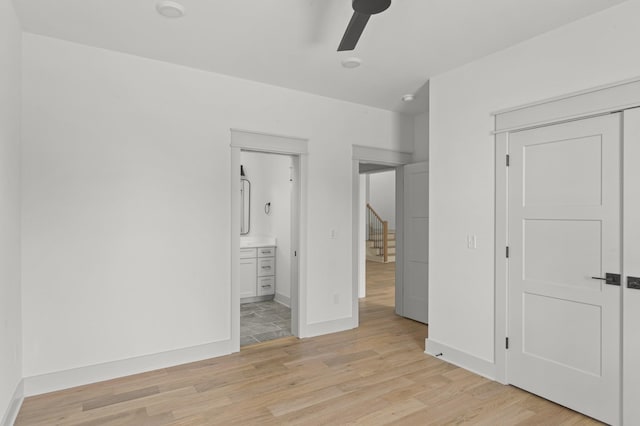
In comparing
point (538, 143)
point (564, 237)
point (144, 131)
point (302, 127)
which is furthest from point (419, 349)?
point (144, 131)

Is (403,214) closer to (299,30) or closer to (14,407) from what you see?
(299,30)

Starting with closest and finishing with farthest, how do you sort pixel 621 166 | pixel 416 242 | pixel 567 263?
pixel 621 166 → pixel 567 263 → pixel 416 242

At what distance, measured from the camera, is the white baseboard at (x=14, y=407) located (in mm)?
2359

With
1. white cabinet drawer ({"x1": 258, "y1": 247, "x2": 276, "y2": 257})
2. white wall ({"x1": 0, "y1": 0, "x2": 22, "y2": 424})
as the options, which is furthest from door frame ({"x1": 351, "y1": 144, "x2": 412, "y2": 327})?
white wall ({"x1": 0, "y1": 0, "x2": 22, "y2": 424})

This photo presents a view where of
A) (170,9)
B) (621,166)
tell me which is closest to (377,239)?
(621,166)

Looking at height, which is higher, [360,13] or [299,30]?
[299,30]

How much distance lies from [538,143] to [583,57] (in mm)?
640

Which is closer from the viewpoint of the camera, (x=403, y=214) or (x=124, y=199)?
(x=124, y=199)

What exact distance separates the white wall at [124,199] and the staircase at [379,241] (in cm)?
787

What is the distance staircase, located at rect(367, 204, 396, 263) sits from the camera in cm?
1141

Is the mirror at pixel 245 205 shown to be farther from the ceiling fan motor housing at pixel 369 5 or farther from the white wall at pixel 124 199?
the ceiling fan motor housing at pixel 369 5

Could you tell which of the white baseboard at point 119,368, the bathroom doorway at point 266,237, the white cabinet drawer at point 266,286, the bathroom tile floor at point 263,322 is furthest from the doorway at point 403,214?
the white baseboard at point 119,368

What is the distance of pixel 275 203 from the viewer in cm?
597

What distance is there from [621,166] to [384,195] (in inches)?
472
